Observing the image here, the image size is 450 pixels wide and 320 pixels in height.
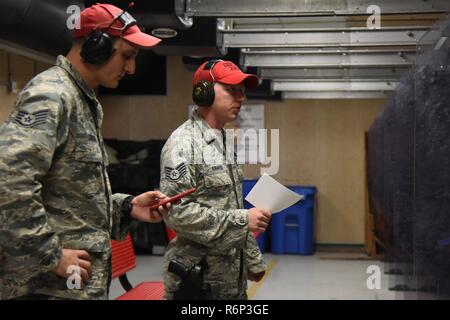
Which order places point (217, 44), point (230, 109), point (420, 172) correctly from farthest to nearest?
point (217, 44), point (420, 172), point (230, 109)

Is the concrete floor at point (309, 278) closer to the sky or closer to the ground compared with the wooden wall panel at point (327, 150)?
closer to the ground

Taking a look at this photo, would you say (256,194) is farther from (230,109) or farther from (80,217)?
(80,217)

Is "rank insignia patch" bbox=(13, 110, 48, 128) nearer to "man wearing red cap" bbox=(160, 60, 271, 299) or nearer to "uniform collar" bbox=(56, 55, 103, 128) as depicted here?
"uniform collar" bbox=(56, 55, 103, 128)

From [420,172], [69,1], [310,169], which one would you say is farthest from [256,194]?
[310,169]

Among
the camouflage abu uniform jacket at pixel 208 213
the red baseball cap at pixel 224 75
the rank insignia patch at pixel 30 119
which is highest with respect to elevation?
the red baseball cap at pixel 224 75

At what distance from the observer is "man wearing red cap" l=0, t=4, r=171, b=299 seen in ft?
4.37

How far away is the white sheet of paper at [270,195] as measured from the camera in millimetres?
2004

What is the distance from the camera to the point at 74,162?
59.3 inches

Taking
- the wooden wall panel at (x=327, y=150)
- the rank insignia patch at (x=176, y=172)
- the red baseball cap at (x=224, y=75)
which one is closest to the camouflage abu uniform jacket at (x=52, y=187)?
the rank insignia patch at (x=176, y=172)

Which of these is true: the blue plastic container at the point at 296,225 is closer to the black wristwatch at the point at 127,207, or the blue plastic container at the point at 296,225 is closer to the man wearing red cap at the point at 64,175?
the black wristwatch at the point at 127,207

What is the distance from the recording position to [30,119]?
138 centimetres

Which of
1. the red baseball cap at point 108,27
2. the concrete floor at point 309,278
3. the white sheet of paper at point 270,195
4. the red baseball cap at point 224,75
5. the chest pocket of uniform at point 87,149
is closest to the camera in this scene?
the chest pocket of uniform at point 87,149
